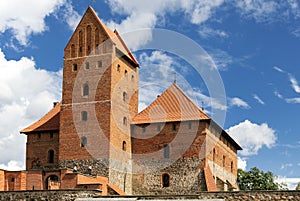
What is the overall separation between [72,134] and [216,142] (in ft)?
33.4

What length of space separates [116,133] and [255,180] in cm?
2080

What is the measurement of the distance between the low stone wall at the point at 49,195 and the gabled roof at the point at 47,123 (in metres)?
12.1

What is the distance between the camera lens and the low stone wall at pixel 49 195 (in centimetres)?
2505

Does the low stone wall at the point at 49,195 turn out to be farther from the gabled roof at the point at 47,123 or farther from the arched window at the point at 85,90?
the gabled roof at the point at 47,123

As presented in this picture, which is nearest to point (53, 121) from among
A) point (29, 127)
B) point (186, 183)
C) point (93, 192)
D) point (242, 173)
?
point (29, 127)

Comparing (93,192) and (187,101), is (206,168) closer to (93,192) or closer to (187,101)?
(187,101)

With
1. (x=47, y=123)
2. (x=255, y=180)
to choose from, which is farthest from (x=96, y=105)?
(x=255, y=180)

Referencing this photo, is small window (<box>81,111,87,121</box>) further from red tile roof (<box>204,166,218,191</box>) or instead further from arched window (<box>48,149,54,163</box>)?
red tile roof (<box>204,166,218,191</box>)

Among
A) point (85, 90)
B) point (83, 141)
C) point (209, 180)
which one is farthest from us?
point (85, 90)

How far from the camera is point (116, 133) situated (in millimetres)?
36094

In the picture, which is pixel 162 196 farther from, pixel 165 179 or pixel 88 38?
pixel 88 38

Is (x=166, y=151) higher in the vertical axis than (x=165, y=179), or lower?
higher

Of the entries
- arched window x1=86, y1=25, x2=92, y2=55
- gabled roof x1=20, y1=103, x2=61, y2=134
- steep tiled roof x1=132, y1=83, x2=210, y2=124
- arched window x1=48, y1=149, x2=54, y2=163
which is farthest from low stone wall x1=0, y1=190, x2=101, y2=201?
arched window x1=86, y1=25, x2=92, y2=55

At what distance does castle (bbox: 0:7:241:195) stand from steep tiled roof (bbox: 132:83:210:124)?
70mm
